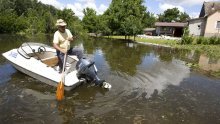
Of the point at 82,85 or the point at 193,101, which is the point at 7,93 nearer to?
the point at 82,85

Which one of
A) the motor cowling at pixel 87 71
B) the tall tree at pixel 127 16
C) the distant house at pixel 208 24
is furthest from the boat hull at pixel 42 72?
the distant house at pixel 208 24

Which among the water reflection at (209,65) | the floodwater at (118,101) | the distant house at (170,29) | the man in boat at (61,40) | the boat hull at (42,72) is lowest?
the distant house at (170,29)

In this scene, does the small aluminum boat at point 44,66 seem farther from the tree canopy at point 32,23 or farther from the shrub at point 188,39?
the tree canopy at point 32,23

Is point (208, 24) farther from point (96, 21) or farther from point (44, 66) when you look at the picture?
point (44, 66)

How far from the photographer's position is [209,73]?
15.2m

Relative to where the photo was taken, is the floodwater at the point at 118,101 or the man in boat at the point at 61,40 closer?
the floodwater at the point at 118,101

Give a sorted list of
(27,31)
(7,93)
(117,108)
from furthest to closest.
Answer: (27,31), (7,93), (117,108)

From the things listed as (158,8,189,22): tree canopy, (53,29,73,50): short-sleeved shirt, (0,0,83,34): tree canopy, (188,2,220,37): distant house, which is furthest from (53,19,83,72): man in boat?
(158,8,189,22): tree canopy

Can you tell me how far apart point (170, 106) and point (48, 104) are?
4289 millimetres

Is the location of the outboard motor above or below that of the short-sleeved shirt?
below

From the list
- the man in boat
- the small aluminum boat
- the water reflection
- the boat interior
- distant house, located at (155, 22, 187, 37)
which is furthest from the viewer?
distant house, located at (155, 22, 187, 37)

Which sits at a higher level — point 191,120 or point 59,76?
point 59,76

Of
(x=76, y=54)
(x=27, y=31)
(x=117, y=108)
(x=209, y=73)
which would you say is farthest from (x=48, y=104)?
(x=27, y=31)

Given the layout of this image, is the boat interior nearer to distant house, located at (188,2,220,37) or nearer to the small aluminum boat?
the small aluminum boat
